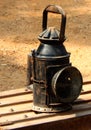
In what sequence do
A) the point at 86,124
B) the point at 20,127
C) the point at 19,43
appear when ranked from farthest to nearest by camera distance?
the point at 19,43 < the point at 86,124 < the point at 20,127

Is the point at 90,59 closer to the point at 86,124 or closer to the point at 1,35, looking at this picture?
the point at 1,35

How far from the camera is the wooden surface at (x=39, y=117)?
3246 millimetres

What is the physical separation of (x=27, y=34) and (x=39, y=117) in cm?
529

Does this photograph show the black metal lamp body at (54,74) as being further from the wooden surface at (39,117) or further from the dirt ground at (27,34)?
the dirt ground at (27,34)

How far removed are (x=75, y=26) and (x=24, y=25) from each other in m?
0.99

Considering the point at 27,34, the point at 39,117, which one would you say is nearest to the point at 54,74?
the point at 39,117

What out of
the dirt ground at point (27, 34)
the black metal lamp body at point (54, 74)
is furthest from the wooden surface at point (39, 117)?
the dirt ground at point (27, 34)

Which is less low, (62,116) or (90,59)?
(62,116)

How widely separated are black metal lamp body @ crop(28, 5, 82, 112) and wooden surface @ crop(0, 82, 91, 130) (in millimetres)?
88

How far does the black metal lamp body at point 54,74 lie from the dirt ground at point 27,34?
170 centimetres

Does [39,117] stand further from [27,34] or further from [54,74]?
[27,34]

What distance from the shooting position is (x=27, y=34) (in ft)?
28.1

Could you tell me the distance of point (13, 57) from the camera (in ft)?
23.8

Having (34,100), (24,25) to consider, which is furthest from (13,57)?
(34,100)
